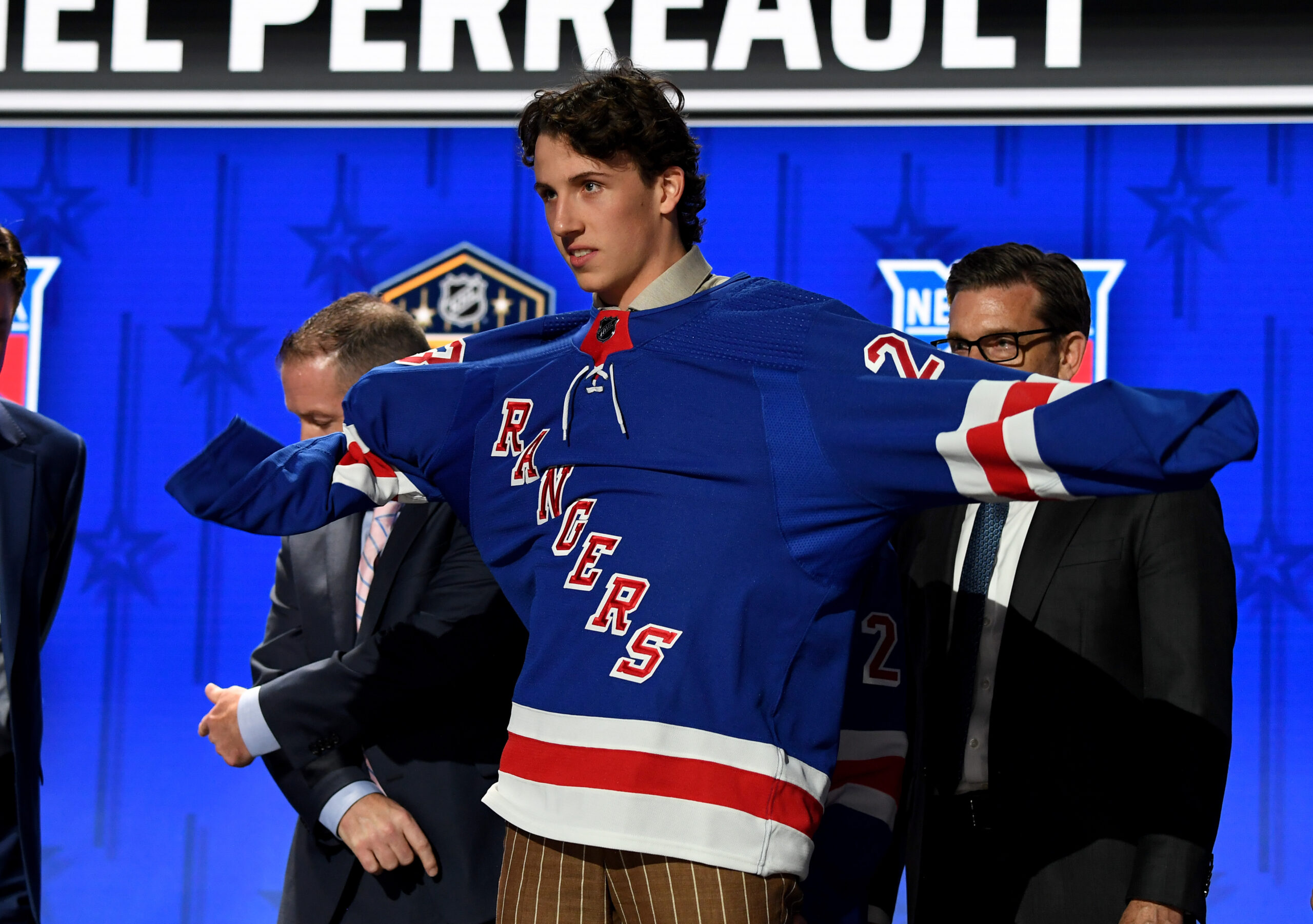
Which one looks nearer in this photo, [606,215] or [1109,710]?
[606,215]

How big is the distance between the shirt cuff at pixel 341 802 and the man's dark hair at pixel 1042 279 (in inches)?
44.2

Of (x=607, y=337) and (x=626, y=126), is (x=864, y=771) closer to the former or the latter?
(x=607, y=337)

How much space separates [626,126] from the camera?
50.9 inches

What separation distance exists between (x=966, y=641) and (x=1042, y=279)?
556 mm

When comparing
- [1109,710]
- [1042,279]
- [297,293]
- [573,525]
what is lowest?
[1109,710]

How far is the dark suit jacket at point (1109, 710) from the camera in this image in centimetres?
149

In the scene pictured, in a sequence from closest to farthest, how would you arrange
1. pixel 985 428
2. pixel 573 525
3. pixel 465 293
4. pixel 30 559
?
pixel 985 428, pixel 573 525, pixel 30 559, pixel 465 293

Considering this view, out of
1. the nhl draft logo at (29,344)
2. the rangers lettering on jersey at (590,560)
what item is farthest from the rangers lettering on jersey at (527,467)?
the nhl draft logo at (29,344)

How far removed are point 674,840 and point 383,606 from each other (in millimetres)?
736

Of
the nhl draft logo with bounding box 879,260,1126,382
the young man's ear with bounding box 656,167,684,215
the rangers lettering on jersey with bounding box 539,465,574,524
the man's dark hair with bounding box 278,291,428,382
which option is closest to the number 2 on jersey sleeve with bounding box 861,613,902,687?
the rangers lettering on jersey with bounding box 539,465,574,524

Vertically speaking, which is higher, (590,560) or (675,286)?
(675,286)

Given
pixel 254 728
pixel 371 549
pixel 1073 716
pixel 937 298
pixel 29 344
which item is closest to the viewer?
pixel 1073 716

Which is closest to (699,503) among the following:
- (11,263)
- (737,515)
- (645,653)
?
(737,515)

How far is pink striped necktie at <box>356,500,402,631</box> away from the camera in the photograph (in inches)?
69.3
